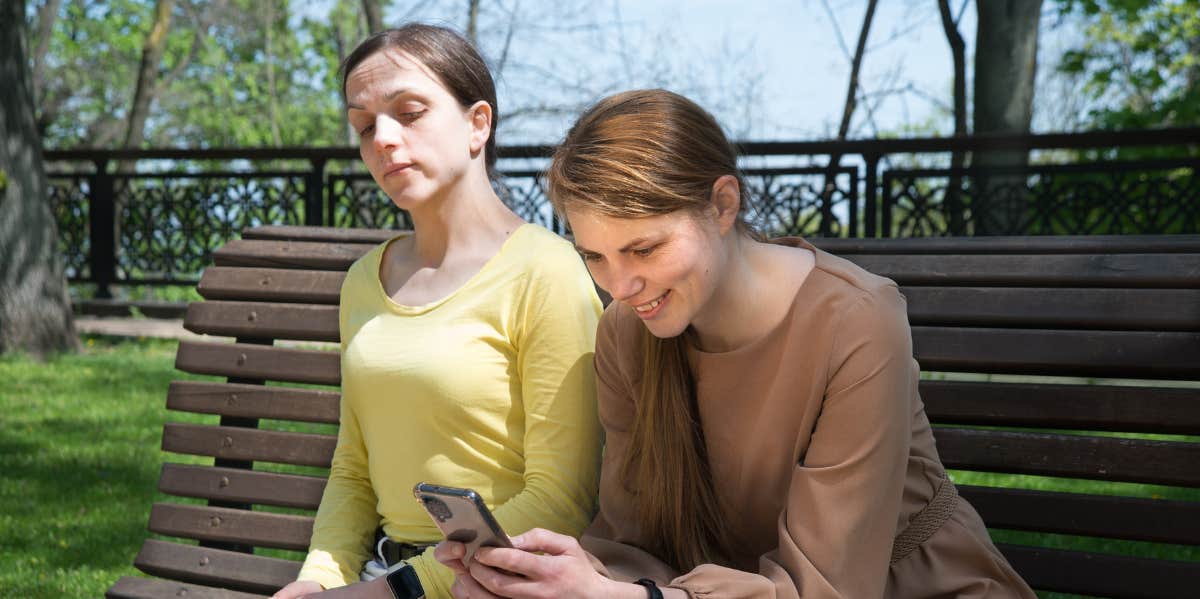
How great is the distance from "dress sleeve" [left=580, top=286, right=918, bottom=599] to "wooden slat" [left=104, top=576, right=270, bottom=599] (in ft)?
5.67

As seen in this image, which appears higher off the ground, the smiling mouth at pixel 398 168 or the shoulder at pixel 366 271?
the smiling mouth at pixel 398 168

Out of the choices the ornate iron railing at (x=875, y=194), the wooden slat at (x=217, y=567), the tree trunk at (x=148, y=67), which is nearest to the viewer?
the wooden slat at (x=217, y=567)

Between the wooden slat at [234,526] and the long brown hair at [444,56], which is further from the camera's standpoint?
the wooden slat at [234,526]

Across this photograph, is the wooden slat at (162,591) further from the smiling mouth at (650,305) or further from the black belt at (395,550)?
the smiling mouth at (650,305)

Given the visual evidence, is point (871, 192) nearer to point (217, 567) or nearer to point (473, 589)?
point (217, 567)

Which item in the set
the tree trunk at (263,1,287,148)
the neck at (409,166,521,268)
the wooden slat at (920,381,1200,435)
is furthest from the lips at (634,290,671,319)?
the tree trunk at (263,1,287,148)

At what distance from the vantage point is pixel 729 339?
2293 millimetres

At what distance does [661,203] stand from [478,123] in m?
0.95

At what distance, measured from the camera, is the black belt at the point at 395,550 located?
285 centimetres

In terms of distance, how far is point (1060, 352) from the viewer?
2.71 metres

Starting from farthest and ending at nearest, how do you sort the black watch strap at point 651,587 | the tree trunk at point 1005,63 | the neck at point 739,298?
1. the tree trunk at point 1005,63
2. the neck at point 739,298
3. the black watch strap at point 651,587

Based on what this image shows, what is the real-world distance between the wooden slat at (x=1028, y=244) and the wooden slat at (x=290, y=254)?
1355 millimetres

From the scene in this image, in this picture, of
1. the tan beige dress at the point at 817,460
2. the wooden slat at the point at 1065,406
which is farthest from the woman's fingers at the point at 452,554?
the wooden slat at the point at 1065,406

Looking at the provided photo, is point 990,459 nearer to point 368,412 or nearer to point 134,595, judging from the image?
point 368,412
